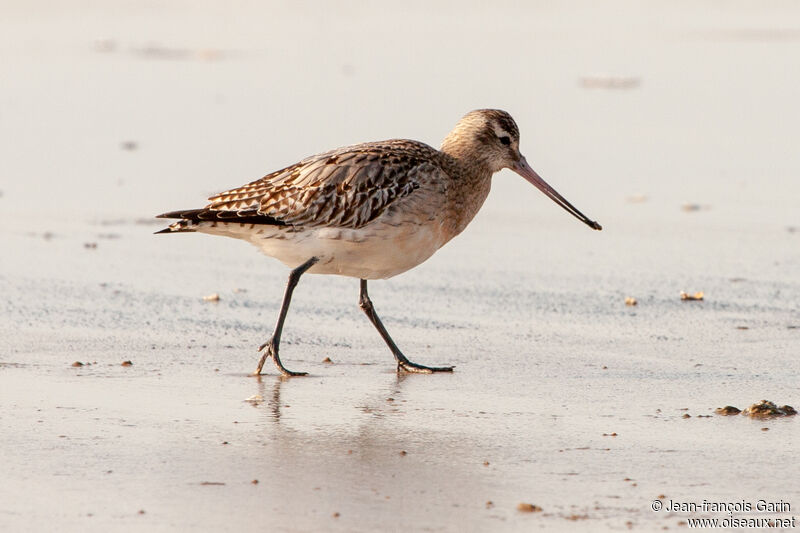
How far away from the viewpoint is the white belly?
6.88 m

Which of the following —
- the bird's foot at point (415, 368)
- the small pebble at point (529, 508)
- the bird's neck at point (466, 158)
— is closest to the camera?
the small pebble at point (529, 508)

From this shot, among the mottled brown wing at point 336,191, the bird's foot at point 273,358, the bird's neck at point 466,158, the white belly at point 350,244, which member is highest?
the bird's neck at point 466,158

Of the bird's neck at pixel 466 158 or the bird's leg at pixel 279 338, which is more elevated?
the bird's neck at pixel 466 158

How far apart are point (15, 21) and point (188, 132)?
27.1 ft

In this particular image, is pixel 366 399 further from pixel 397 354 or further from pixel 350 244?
pixel 350 244

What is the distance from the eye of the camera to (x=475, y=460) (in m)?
5.20

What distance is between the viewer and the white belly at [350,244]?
6.88 metres

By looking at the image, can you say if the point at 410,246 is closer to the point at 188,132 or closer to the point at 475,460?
the point at 475,460

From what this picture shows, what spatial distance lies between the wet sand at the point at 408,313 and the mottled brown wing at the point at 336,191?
0.69 m

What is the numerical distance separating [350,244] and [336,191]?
286 millimetres

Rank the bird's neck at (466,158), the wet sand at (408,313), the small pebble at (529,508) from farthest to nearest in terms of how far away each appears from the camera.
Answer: the bird's neck at (466,158) < the wet sand at (408,313) < the small pebble at (529,508)

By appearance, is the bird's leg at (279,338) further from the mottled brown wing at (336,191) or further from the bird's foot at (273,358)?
the mottled brown wing at (336,191)

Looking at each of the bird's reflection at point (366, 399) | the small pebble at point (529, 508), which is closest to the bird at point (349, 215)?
the bird's reflection at point (366, 399)

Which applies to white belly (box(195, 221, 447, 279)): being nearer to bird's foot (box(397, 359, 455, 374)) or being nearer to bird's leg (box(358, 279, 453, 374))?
bird's leg (box(358, 279, 453, 374))
